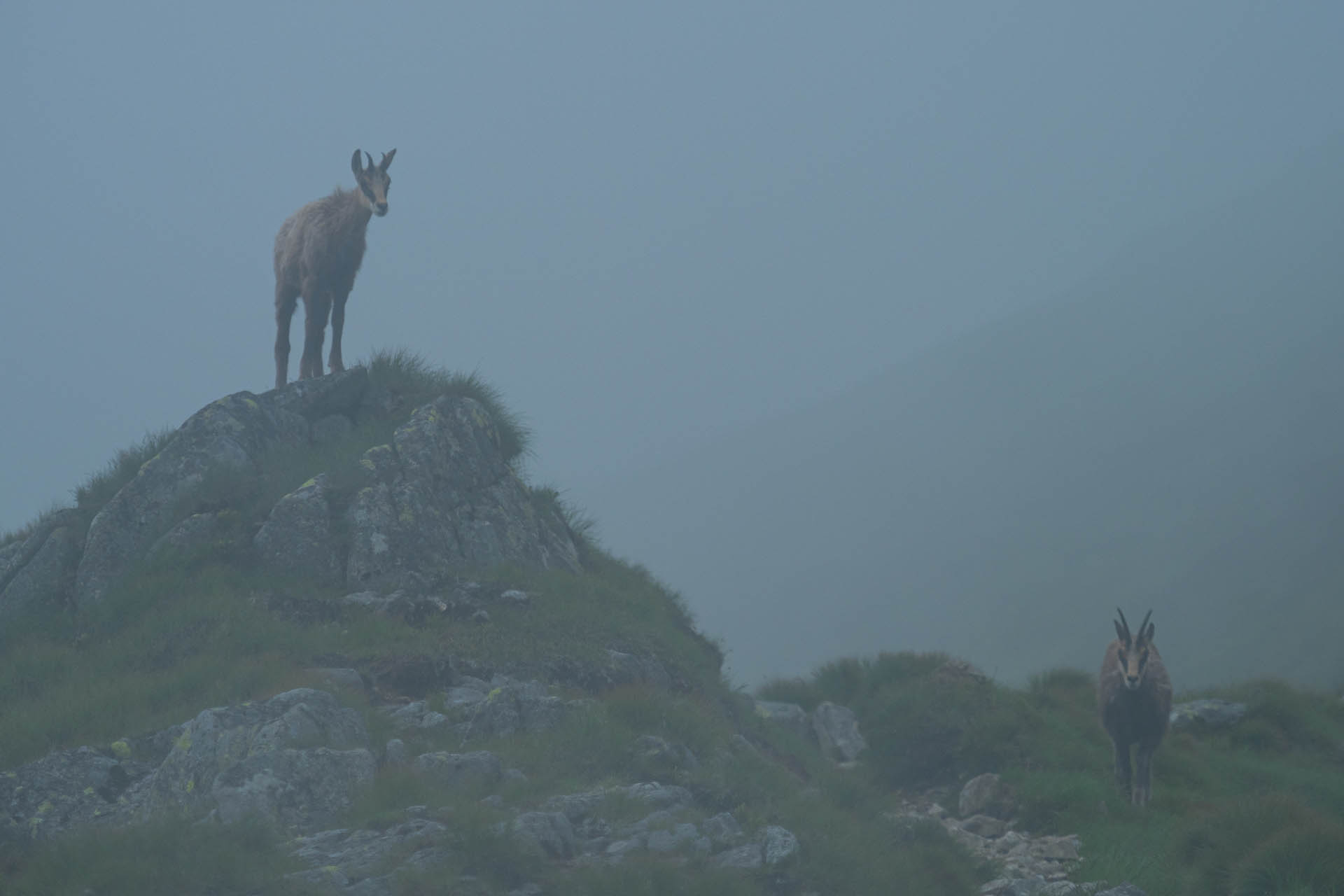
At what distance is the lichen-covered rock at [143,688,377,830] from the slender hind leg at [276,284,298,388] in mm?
10558

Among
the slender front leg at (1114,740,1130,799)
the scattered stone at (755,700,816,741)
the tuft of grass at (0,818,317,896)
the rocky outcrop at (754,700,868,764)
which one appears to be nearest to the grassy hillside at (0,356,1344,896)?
the tuft of grass at (0,818,317,896)

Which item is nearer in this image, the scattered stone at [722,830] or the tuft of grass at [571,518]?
the scattered stone at [722,830]

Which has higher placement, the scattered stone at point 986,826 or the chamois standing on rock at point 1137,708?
the chamois standing on rock at point 1137,708

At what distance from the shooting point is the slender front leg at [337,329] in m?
18.2

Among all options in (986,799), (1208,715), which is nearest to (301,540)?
(986,799)

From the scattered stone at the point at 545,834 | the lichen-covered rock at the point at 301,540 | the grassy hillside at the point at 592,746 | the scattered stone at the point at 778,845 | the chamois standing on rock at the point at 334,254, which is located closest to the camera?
the grassy hillside at the point at 592,746

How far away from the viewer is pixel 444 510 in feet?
50.1

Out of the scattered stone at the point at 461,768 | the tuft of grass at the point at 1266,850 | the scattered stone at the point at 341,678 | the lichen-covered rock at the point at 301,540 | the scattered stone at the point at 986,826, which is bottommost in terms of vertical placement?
the tuft of grass at the point at 1266,850

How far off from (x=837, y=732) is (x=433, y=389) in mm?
9125

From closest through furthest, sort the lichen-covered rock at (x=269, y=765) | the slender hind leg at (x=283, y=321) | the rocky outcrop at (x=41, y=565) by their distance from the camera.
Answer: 1. the lichen-covered rock at (x=269, y=765)
2. the rocky outcrop at (x=41, y=565)
3. the slender hind leg at (x=283, y=321)

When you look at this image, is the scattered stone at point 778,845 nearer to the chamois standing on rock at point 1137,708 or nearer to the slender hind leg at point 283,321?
the chamois standing on rock at point 1137,708

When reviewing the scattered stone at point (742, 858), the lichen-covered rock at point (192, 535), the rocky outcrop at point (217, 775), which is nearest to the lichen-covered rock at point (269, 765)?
the rocky outcrop at point (217, 775)

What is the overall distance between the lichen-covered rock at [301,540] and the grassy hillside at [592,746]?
9.4 inches

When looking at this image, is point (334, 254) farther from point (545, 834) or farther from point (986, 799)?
point (986, 799)
